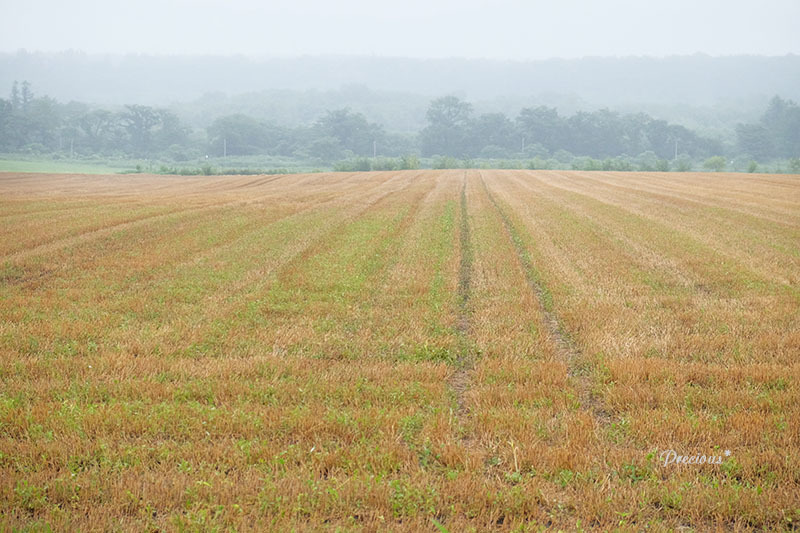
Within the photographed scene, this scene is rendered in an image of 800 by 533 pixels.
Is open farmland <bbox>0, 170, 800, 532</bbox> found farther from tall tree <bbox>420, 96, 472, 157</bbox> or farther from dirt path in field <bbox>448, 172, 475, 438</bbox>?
tall tree <bbox>420, 96, 472, 157</bbox>

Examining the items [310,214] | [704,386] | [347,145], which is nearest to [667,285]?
[704,386]

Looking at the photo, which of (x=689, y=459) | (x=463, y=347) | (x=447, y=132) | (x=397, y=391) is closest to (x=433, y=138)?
(x=447, y=132)

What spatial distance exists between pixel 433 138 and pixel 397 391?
15359 cm

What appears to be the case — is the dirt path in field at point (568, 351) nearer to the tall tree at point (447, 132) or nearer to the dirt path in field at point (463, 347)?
the dirt path in field at point (463, 347)

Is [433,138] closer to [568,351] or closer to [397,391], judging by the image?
[568,351]

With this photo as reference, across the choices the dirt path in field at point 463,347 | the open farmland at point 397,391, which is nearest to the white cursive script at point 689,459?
the open farmland at point 397,391

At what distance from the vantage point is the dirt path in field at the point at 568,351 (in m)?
6.06

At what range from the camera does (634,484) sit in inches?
180

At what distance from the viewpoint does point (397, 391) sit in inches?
248

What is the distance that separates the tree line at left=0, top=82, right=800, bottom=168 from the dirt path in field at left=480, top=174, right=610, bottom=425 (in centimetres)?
12770

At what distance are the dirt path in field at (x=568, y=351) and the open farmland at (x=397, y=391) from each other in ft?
0.13

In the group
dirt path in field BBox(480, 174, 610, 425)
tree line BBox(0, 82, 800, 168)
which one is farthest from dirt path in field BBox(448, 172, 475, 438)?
tree line BBox(0, 82, 800, 168)

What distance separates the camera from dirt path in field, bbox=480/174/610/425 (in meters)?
6.06

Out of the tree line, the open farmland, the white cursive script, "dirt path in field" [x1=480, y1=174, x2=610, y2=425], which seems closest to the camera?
the open farmland
